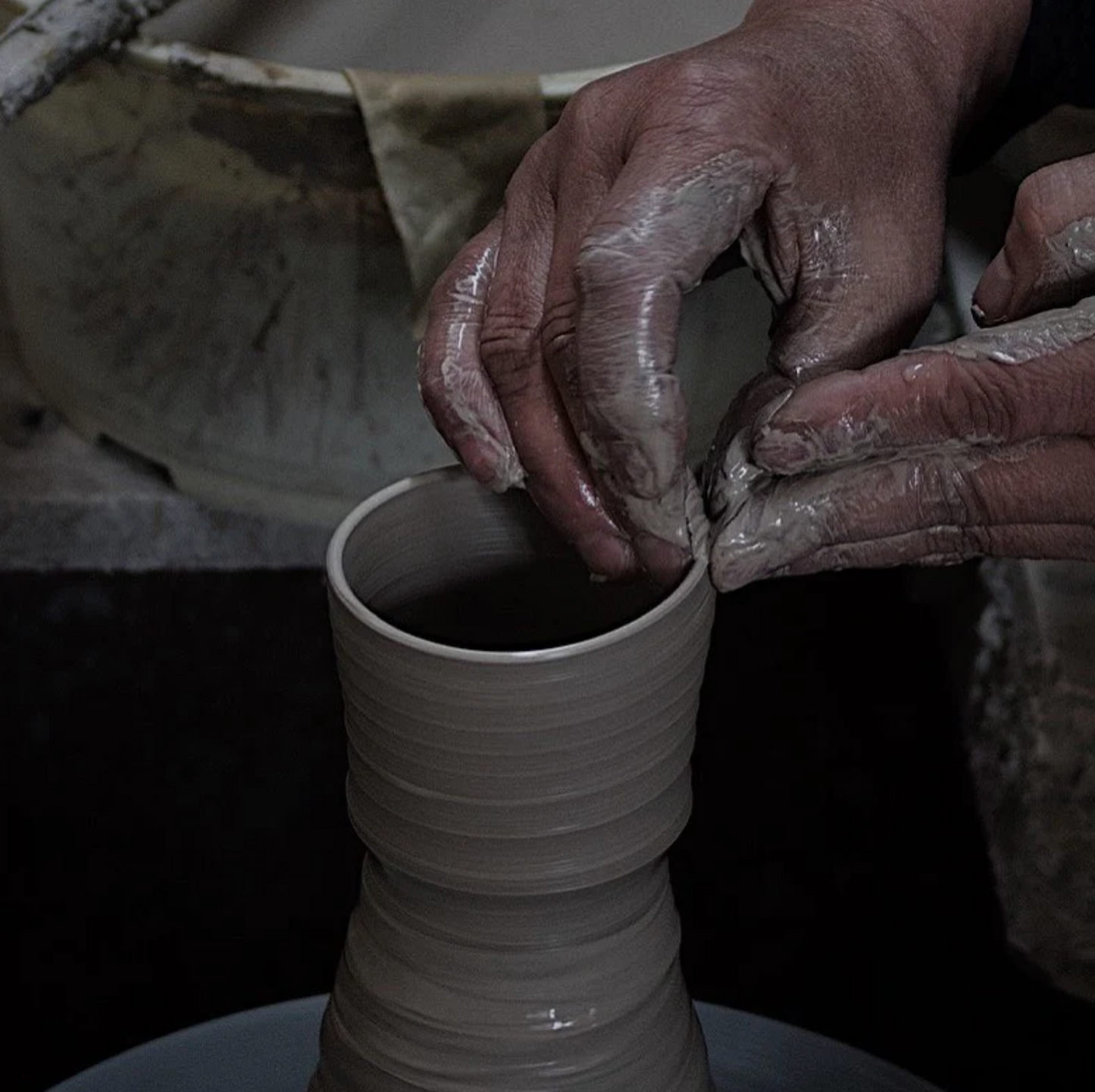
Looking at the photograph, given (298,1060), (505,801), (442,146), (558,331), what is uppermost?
(558,331)

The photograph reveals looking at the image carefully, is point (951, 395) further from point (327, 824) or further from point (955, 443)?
point (327, 824)

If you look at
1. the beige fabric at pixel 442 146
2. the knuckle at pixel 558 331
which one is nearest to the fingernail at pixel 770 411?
the knuckle at pixel 558 331

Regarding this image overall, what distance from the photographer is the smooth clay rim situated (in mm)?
795

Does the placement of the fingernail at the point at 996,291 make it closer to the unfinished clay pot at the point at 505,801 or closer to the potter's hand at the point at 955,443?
the potter's hand at the point at 955,443

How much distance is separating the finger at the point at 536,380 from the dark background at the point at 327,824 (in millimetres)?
1025

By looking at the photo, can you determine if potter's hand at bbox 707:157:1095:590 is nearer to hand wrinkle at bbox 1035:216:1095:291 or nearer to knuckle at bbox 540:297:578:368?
hand wrinkle at bbox 1035:216:1095:291

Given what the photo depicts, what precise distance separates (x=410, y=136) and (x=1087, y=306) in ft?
2.89

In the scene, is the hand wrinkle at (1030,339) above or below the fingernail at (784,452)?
above

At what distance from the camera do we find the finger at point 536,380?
92 cm

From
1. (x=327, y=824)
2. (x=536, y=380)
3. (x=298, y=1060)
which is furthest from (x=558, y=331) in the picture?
(x=327, y=824)

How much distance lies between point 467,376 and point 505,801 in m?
0.27

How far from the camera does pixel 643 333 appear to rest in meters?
0.85

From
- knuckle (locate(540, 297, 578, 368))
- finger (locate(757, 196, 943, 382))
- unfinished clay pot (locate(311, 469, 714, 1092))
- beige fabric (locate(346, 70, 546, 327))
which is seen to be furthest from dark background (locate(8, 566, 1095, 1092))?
knuckle (locate(540, 297, 578, 368))

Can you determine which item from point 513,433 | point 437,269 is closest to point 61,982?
point 437,269
